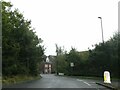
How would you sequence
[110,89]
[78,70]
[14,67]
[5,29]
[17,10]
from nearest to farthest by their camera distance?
[110,89]
[5,29]
[14,67]
[17,10]
[78,70]

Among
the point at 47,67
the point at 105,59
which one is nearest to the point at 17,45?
the point at 105,59

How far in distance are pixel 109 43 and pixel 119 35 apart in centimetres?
221

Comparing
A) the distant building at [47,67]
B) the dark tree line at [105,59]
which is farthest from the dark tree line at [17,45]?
the distant building at [47,67]

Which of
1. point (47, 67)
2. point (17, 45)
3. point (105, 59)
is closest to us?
point (17, 45)

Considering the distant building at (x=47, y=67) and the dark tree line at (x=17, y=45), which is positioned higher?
the dark tree line at (x=17, y=45)

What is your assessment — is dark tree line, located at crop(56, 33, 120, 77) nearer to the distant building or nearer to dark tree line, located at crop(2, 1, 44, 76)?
dark tree line, located at crop(2, 1, 44, 76)

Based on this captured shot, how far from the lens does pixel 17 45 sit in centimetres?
4416

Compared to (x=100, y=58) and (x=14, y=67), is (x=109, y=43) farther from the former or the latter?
(x=14, y=67)

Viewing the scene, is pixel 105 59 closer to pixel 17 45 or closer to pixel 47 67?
pixel 17 45

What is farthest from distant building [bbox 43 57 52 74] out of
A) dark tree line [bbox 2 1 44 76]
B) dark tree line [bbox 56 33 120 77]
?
dark tree line [bbox 2 1 44 76]

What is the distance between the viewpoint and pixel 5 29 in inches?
1511

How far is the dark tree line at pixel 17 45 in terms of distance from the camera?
131 feet

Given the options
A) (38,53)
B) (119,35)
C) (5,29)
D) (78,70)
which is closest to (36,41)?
(38,53)

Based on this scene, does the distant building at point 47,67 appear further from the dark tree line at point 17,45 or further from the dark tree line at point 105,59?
the dark tree line at point 17,45
